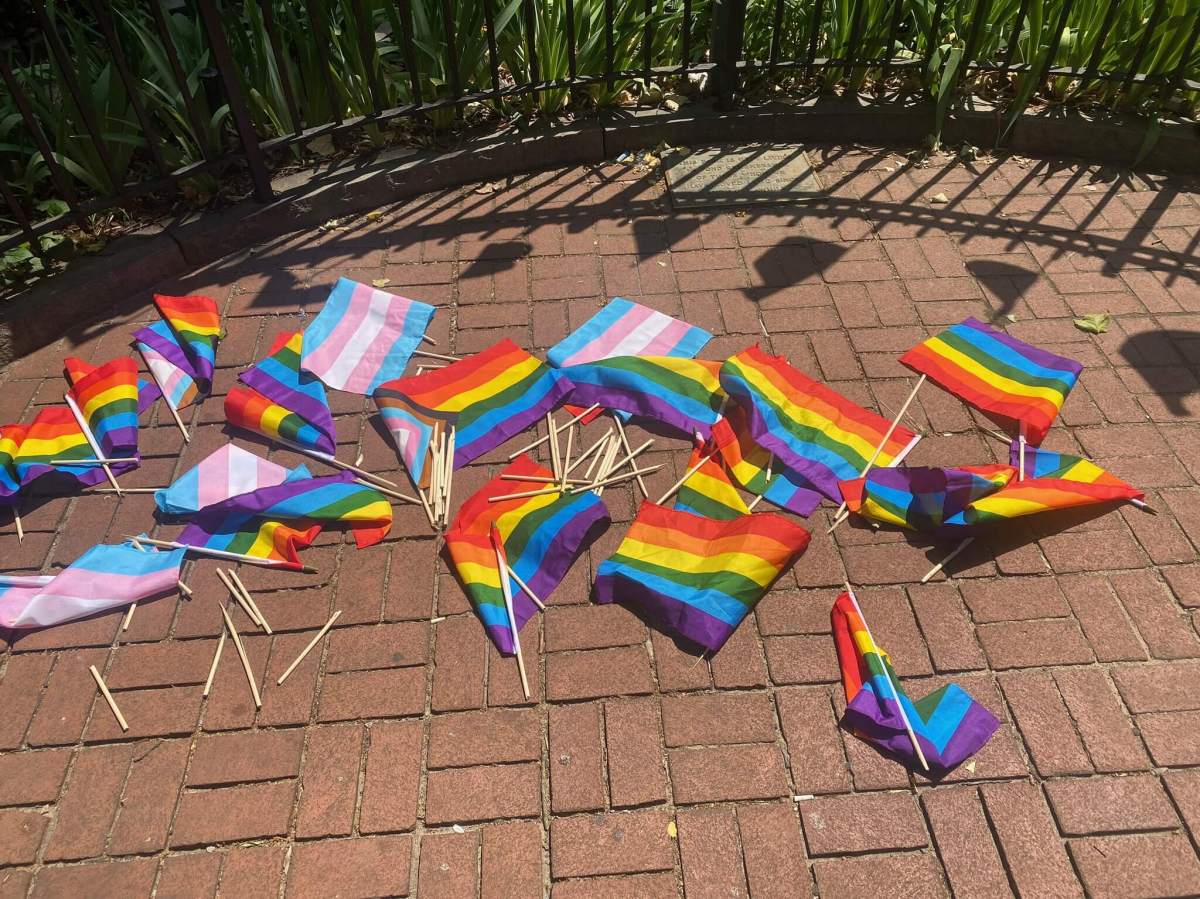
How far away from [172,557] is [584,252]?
2275 millimetres

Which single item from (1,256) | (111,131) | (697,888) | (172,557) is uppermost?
(111,131)

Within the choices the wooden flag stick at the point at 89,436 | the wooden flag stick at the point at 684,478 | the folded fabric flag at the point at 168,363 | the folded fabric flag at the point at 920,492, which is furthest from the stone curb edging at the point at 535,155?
the folded fabric flag at the point at 920,492

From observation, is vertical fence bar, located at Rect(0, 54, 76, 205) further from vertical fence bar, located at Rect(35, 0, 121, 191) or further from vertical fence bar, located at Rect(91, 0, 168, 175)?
vertical fence bar, located at Rect(91, 0, 168, 175)

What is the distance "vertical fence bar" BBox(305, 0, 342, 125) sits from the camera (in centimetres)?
392

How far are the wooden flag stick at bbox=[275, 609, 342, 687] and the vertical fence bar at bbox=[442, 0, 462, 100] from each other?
2.98 m

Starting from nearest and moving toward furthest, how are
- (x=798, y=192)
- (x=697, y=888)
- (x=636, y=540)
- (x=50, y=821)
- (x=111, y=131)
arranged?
(x=697, y=888), (x=50, y=821), (x=636, y=540), (x=111, y=131), (x=798, y=192)

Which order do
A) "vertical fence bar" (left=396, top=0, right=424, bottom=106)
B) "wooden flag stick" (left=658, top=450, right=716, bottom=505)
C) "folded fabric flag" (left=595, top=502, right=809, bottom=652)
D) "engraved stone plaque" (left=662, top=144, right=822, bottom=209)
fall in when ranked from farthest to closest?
"engraved stone plaque" (left=662, top=144, right=822, bottom=209), "vertical fence bar" (left=396, top=0, right=424, bottom=106), "wooden flag stick" (left=658, top=450, right=716, bottom=505), "folded fabric flag" (left=595, top=502, right=809, bottom=652)

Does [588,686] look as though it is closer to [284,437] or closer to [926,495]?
[926,495]

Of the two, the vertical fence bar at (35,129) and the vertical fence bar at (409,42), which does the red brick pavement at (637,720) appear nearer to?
the vertical fence bar at (35,129)

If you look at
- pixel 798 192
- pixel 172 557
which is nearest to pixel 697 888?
pixel 172 557

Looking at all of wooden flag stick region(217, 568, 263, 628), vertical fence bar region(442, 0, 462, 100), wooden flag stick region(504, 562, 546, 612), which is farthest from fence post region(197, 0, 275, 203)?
wooden flag stick region(504, 562, 546, 612)

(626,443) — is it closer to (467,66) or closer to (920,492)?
(920,492)

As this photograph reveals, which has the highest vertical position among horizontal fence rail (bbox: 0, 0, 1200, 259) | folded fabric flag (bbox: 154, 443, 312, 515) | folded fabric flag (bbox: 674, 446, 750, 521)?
horizontal fence rail (bbox: 0, 0, 1200, 259)

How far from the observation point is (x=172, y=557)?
2738 millimetres
